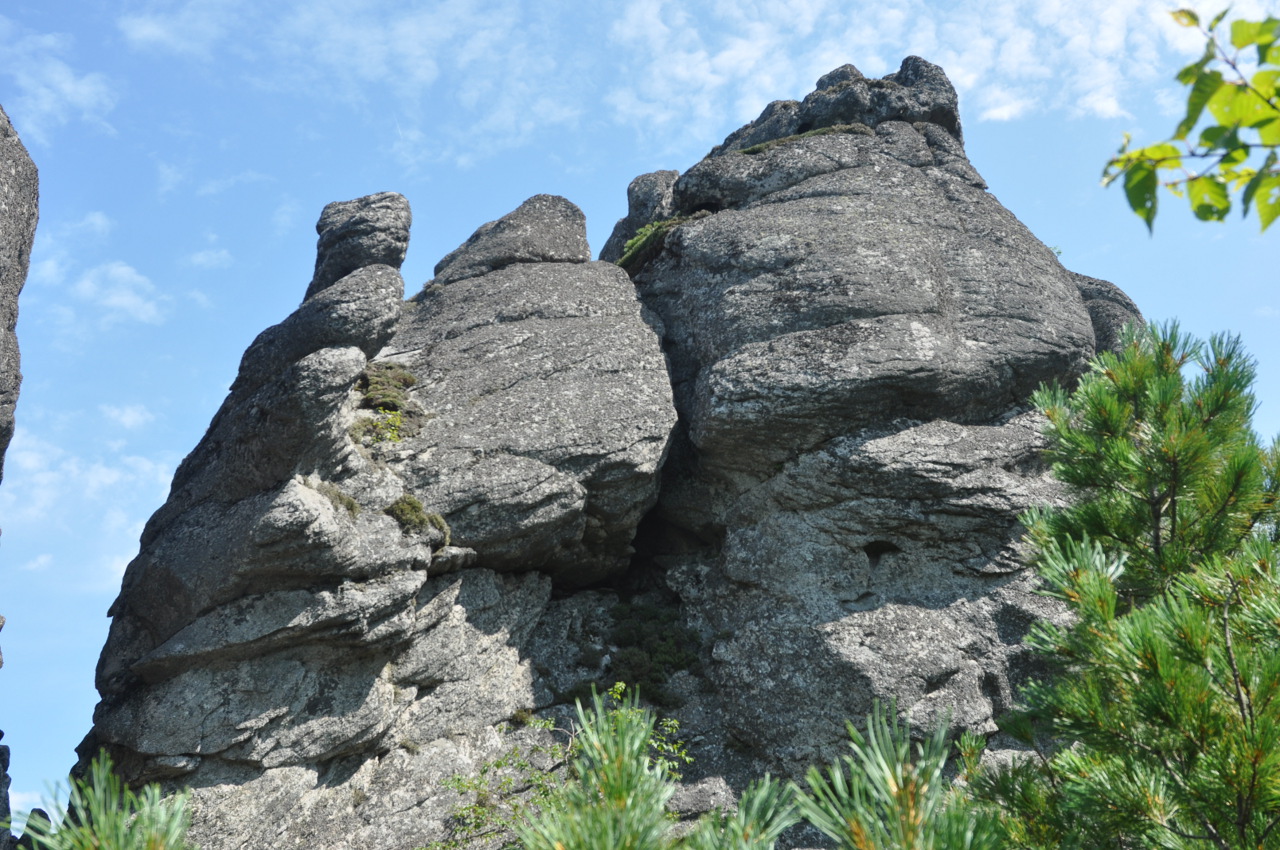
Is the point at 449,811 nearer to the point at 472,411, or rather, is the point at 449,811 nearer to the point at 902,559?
the point at 472,411

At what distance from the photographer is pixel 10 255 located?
579 inches

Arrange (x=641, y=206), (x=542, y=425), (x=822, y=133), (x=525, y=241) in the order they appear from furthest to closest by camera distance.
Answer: (x=641, y=206), (x=822, y=133), (x=525, y=241), (x=542, y=425)

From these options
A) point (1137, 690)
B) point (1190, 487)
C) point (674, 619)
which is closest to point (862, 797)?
point (1137, 690)

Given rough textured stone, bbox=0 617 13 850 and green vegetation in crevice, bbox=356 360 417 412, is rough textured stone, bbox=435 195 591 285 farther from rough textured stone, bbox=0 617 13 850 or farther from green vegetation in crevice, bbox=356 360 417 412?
rough textured stone, bbox=0 617 13 850

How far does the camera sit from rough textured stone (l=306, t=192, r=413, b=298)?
20562 millimetres

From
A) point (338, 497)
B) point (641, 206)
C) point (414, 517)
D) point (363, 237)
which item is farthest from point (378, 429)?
point (641, 206)

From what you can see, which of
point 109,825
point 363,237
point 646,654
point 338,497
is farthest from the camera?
point 363,237

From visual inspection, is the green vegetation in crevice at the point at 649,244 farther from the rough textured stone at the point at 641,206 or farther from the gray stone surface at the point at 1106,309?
the gray stone surface at the point at 1106,309

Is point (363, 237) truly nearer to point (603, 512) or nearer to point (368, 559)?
point (603, 512)

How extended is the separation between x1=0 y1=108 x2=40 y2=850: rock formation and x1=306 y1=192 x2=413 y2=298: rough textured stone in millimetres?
6144

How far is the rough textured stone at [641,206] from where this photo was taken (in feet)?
90.6

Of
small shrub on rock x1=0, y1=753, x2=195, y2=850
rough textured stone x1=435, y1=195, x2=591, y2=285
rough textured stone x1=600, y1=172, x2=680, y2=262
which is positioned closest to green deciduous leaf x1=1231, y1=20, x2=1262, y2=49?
small shrub on rock x1=0, y1=753, x2=195, y2=850

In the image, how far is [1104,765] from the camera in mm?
6906

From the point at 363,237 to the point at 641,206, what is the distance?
992 centimetres
